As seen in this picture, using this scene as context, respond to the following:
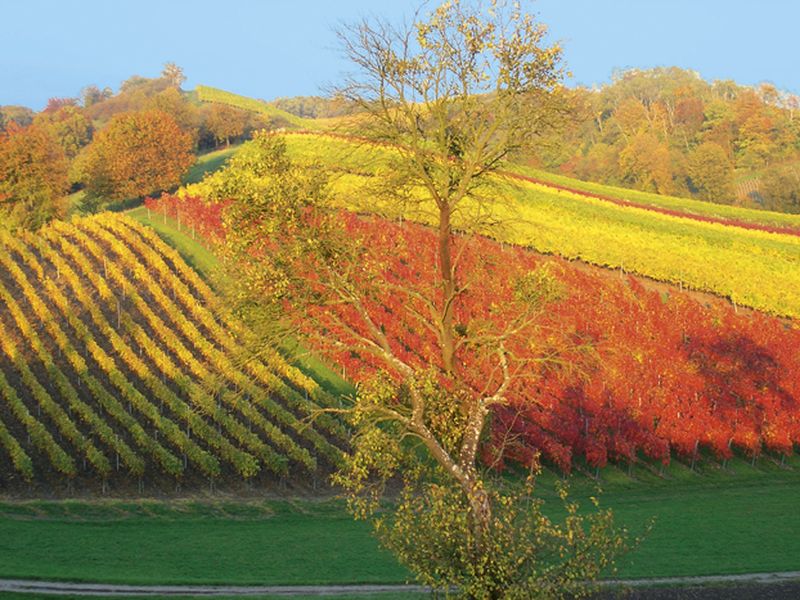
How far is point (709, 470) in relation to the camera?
3481 centimetres

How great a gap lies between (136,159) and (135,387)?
149 feet

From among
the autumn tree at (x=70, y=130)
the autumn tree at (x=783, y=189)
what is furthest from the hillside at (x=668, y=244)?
the autumn tree at (x=70, y=130)

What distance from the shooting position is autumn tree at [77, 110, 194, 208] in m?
76.4

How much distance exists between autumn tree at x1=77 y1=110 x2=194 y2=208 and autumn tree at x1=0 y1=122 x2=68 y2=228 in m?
3.39

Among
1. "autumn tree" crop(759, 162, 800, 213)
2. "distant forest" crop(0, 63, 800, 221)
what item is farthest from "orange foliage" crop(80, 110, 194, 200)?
"autumn tree" crop(759, 162, 800, 213)

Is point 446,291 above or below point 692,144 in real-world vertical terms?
below

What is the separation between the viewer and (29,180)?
7219 cm

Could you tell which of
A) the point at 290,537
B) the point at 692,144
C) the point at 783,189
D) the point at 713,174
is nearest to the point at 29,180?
the point at 290,537

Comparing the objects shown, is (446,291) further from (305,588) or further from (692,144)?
(692,144)

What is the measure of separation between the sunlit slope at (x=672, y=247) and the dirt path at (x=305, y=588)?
2345cm

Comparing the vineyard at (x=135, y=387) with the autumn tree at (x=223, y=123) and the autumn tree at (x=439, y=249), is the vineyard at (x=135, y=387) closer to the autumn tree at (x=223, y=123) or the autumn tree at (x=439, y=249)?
the autumn tree at (x=439, y=249)

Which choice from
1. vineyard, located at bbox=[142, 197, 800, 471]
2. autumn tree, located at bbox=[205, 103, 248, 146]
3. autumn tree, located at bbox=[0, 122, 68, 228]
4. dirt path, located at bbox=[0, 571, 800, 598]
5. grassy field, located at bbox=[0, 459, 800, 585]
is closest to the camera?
dirt path, located at bbox=[0, 571, 800, 598]

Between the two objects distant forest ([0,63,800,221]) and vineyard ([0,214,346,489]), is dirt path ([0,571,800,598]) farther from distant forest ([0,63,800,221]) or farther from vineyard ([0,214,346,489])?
distant forest ([0,63,800,221])

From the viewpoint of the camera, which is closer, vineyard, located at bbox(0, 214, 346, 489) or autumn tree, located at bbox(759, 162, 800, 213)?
vineyard, located at bbox(0, 214, 346, 489)
